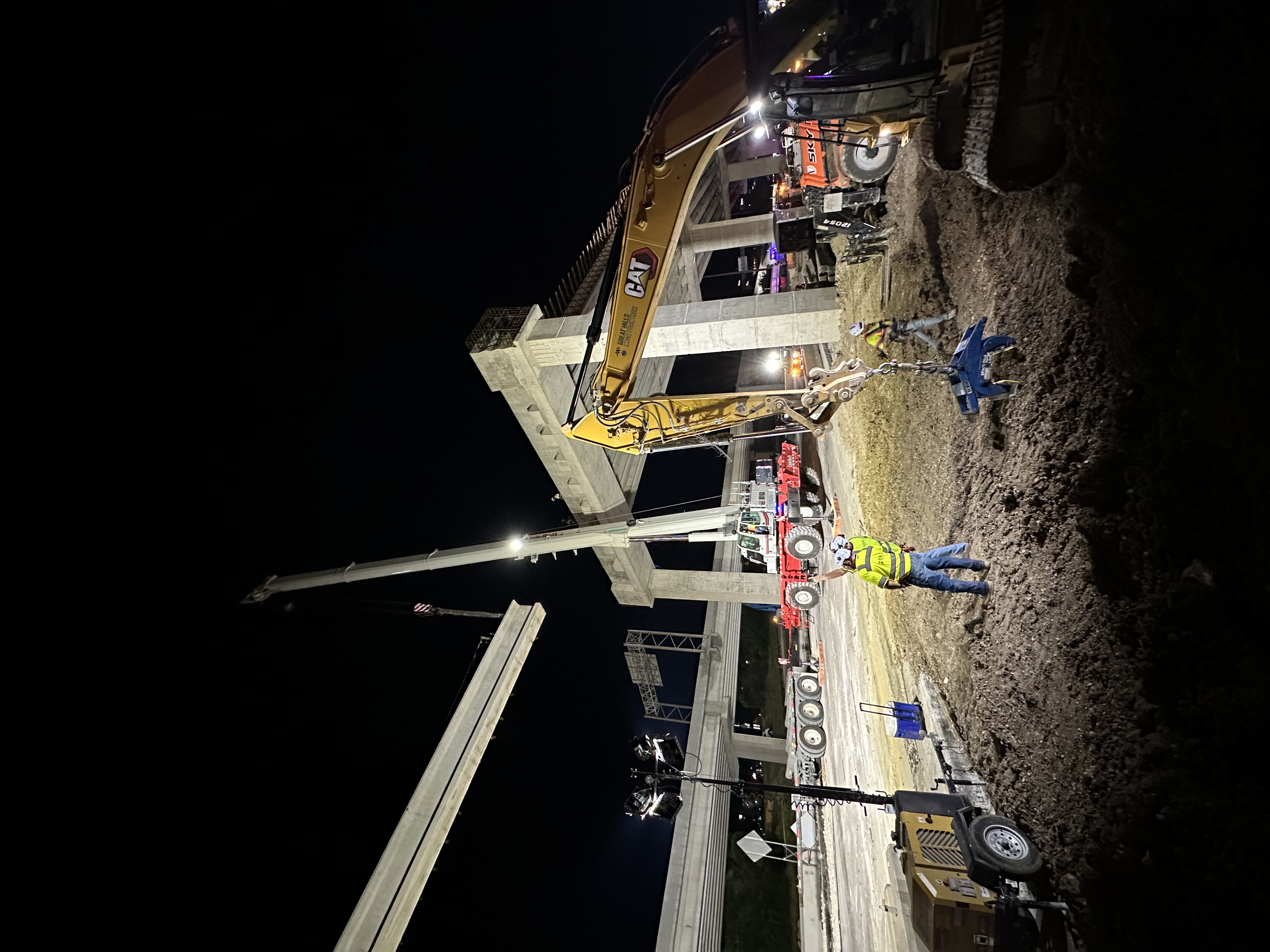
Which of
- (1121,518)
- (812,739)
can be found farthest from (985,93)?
(812,739)

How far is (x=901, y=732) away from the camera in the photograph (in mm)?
4629

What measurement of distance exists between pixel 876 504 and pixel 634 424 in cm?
393

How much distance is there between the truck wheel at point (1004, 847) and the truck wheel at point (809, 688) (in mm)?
4304

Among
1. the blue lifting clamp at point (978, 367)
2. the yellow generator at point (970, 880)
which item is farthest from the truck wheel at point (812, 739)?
the blue lifting clamp at point (978, 367)

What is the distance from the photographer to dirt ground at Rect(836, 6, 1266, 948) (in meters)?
2.10

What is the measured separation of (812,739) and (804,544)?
10.5 feet

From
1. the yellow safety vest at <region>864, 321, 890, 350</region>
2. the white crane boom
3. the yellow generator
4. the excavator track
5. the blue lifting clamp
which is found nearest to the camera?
the yellow generator

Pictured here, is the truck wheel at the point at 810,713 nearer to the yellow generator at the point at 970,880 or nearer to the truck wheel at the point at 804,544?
the truck wheel at the point at 804,544

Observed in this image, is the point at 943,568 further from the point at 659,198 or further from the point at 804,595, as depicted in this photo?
the point at 659,198

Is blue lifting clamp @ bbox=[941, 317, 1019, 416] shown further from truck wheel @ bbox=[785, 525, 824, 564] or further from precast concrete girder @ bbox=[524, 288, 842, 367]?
precast concrete girder @ bbox=[524, 288, 842, 367]

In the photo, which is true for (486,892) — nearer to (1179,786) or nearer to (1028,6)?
(1179,786)

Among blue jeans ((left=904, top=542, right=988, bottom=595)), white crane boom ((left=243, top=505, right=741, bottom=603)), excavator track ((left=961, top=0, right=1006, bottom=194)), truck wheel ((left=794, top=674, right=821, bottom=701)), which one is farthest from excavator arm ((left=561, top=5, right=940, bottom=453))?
truck wheel ((left=794, top=674, right=821, bottom=701))

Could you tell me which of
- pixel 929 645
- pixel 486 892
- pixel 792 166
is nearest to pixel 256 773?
pixel 486 892

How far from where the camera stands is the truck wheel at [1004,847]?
282 cm
